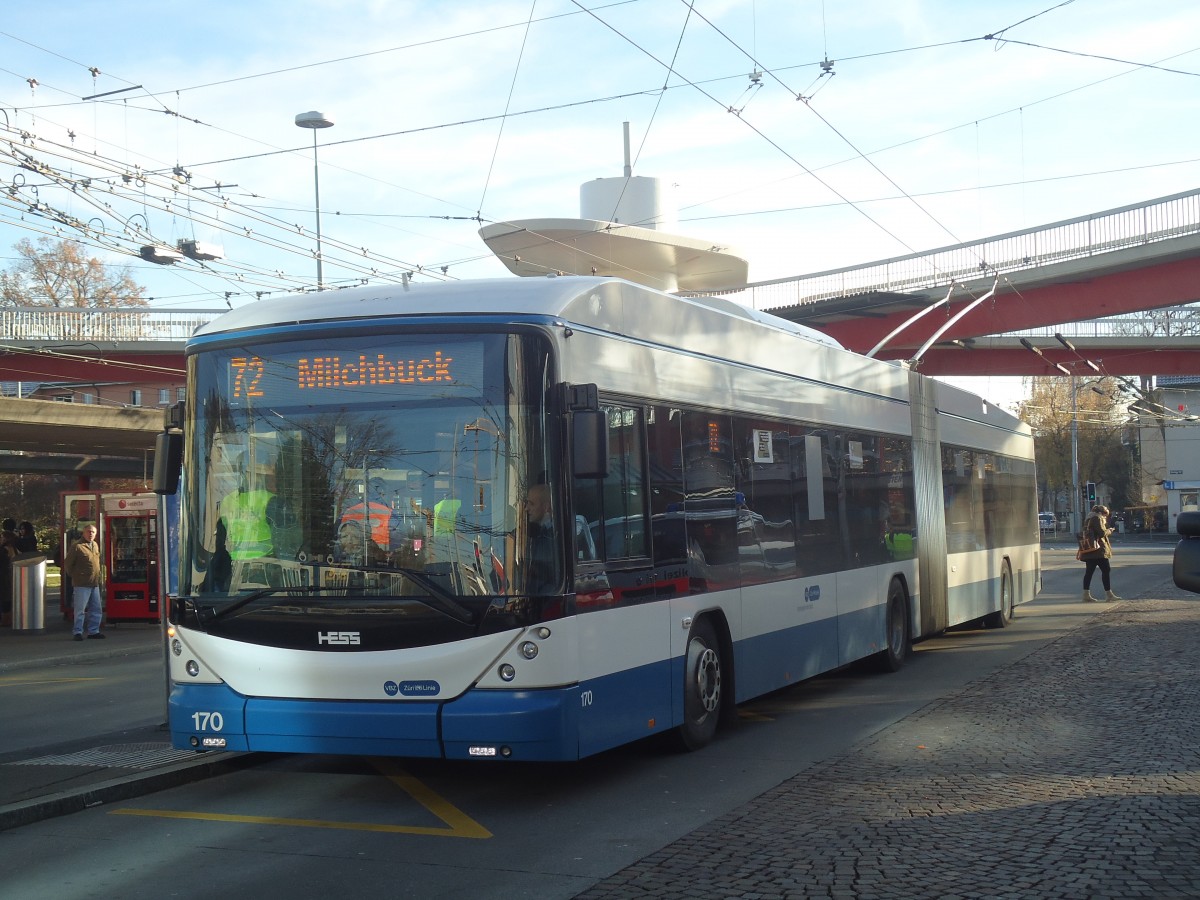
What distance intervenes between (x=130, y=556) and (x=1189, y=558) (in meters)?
22.2

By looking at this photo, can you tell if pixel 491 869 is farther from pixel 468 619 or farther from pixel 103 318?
pixel 103 318

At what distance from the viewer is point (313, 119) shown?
22359 millimetres

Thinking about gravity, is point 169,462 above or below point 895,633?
above

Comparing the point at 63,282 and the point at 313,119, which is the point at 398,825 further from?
the point at 63,282

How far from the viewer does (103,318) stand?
137 ft

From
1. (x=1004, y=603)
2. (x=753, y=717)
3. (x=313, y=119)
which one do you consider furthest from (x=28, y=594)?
(x=1004, y=603)

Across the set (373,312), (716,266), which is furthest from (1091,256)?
(373,312)

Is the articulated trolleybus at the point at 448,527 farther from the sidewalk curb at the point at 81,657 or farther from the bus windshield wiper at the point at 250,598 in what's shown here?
the sidewalk curb at the point at 81,657

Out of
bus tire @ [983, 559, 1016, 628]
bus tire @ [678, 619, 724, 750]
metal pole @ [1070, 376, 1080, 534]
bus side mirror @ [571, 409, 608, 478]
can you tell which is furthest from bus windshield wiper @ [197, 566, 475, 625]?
metal pole @ [1070, 376, 1080, 534]

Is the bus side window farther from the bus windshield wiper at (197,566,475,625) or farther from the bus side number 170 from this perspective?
the bus side number 170

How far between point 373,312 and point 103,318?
36808mm

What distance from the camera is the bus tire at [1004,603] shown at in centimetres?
1945

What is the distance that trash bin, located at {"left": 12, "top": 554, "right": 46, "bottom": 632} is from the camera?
22219mm

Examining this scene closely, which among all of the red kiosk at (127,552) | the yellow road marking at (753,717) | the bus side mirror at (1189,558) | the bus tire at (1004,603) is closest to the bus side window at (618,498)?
the yellow road marking at (753,717)
